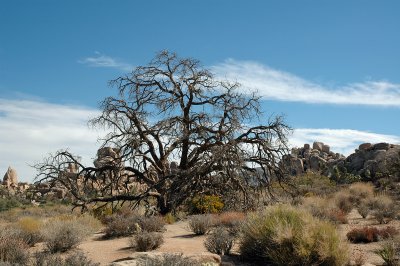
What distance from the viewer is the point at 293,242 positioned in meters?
10.0

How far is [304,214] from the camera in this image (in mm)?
11438

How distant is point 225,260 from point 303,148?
9351 cm

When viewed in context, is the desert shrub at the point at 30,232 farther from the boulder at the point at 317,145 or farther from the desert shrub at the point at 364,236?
the boulder at the point at 317,145

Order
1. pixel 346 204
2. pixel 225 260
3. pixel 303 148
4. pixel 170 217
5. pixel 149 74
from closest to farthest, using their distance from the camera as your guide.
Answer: pixel 225 260, pixel 170 217, pixel 149 74, pixel 346 204, pixel 303 148

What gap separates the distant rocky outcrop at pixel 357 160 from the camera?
199 feet

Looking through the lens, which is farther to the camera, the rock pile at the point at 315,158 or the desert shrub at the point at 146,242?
the rock pile at the point at 315,158

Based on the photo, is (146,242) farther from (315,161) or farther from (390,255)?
(315,161)

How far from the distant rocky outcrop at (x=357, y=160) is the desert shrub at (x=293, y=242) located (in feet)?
136

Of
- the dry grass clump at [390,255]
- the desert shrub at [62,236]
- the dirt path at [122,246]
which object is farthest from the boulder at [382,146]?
the desert shrub at [62,236]

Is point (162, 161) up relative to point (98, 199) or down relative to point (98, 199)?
up

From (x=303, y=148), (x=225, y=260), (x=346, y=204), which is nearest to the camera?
(x=225, y=260)

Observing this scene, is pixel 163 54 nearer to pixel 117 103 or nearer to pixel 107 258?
pixel 117 103

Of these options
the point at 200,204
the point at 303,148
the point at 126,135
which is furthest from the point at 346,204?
the point at 303,148

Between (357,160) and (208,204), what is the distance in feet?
195
